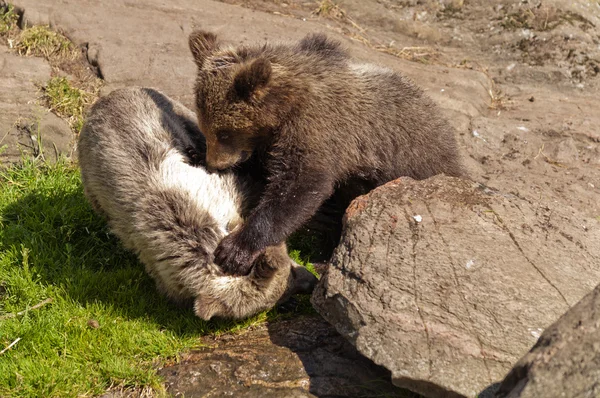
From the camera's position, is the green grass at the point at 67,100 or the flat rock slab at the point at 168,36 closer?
the green grass at the point at 67,100

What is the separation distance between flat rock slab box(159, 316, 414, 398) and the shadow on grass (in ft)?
1.05

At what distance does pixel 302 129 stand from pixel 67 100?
368 cm

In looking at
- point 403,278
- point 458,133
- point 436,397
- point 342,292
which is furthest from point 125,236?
point 458,133

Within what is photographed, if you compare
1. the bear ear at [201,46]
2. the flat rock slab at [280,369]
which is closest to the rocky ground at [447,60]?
the bear ear at [201,46]

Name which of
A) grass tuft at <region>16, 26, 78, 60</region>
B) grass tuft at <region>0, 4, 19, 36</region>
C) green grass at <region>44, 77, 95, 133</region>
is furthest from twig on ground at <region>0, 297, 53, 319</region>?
grass tuft at <region>0, 4, 19, 36</region>

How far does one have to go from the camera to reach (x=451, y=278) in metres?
4.77

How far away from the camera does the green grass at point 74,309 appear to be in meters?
4.94

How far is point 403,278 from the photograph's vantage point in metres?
4.78

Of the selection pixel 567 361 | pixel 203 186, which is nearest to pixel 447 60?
pixel 203 186

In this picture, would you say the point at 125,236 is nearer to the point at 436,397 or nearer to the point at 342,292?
the point at 342,292

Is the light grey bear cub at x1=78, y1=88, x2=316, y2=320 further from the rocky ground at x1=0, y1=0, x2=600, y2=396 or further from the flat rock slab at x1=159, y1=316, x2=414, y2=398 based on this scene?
the rocky ground at x1=0, y1=0, x2=600, y2=396

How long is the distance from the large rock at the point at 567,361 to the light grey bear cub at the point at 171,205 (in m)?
2.34

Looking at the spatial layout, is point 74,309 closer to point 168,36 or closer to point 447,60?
point 168,36

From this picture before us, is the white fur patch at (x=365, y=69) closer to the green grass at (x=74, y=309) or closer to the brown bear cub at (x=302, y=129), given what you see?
the brown bear cub at (x=302, y=129)
